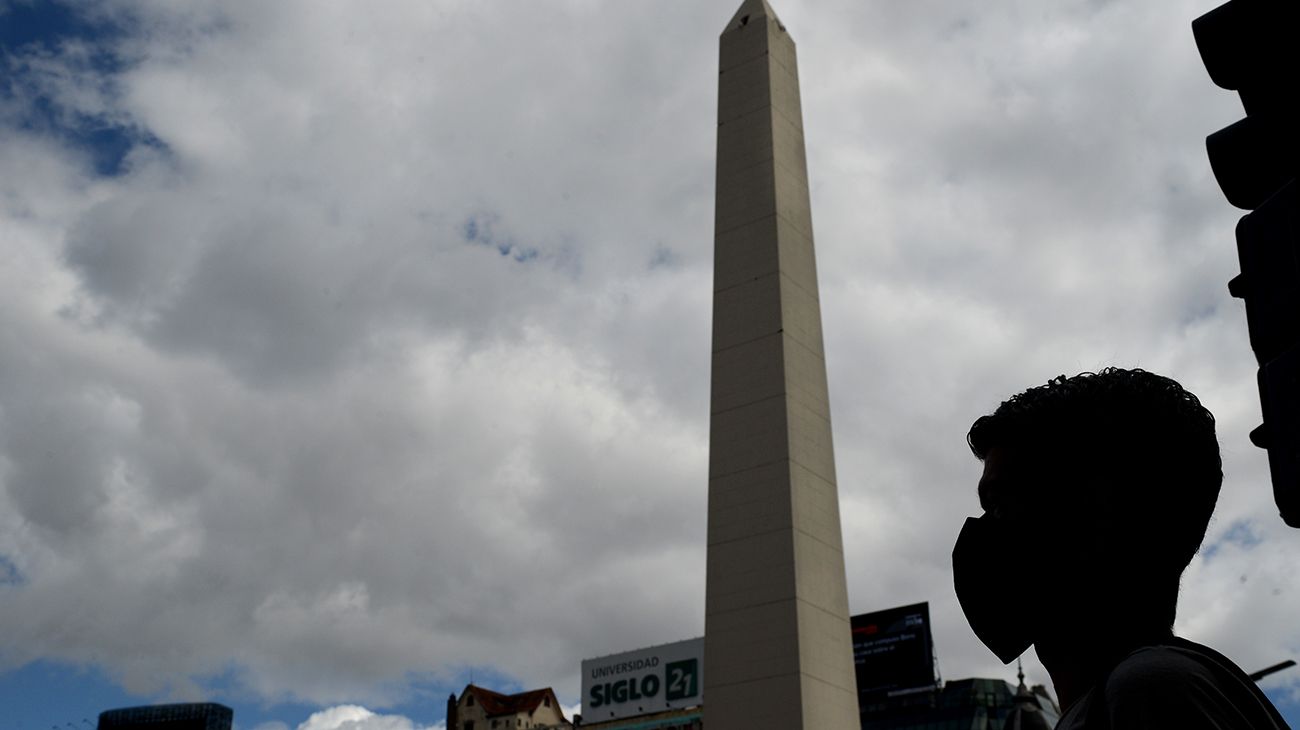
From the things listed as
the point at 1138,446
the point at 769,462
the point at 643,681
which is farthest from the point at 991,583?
the point at 643,681

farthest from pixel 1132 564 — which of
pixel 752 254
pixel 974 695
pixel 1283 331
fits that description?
pixel 974 695

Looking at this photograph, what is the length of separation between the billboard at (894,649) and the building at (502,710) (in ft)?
93.2

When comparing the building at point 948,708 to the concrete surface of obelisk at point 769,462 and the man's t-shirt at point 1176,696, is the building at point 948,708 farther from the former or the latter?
the man's t-shirt at point 1176,696

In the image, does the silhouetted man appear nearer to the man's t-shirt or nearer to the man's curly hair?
the man's curly hair

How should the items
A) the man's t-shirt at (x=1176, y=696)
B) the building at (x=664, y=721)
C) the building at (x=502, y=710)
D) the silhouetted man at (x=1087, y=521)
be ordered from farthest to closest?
the building at (x=502, y=710) → the building at (x=664, y=721) → the silhouetted man at (x=1087, y=521) → the man's t-shirt at (x=1176, y=696)

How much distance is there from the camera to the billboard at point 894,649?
73375 millimetres

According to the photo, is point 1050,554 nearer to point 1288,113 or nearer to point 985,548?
point 985,548

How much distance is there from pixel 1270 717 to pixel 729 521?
1882 centimetres

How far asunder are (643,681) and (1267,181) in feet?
244

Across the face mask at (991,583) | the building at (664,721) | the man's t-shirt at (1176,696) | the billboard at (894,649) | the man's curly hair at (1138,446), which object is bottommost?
the man's t-shirt at (1176,696)

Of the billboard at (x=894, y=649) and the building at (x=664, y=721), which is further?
the building at (x=664, y=721)

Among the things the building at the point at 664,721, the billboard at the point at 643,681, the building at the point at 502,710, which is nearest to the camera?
the billboard at the point at 643,681

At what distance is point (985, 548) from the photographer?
6.05 feet

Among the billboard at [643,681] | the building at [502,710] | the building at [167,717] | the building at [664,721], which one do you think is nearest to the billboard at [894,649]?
the billboard at [643,681]
